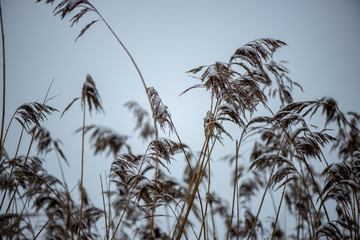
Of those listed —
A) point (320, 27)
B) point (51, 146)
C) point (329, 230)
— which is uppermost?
point (320, 27)

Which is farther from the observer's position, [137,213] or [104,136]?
[137,213]

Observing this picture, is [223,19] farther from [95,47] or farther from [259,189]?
[259,189]

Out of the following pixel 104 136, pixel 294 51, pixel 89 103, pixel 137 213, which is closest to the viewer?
pixel 89 103

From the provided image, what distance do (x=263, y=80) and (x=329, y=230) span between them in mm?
1204

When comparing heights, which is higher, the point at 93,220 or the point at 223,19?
the point at 223,19

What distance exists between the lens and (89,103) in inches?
82.1

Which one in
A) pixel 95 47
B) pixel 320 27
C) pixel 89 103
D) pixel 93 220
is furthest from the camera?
pixel 95 47

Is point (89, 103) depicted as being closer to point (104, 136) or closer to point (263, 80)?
point (104, 136)

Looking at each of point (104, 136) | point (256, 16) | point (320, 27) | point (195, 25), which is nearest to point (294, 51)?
point (320, 27)

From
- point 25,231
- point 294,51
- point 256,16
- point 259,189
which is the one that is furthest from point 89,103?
point 256,16

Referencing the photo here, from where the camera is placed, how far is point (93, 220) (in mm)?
2945

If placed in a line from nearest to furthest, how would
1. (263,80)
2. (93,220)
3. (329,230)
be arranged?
(329,230) → (263,80) → (93,220)

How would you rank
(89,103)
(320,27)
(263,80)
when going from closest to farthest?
(263,80)
(89,103)
(320,27)

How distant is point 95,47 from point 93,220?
196 metres
